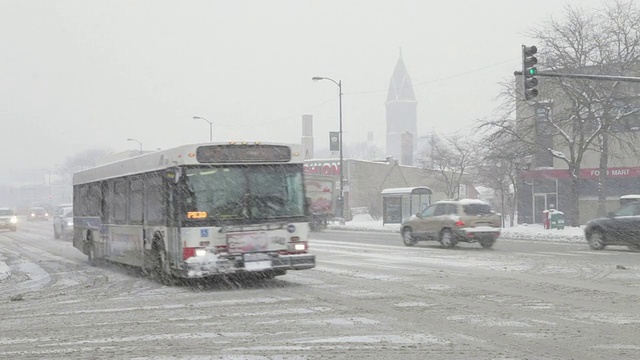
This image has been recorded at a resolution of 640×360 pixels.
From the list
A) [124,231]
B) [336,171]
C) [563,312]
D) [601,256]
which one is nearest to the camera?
[563,312]

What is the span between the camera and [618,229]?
23.1 m

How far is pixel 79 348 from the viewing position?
8234mm

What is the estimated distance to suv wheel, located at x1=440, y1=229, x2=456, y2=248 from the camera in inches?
966

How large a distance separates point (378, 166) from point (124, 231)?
59.7 meters

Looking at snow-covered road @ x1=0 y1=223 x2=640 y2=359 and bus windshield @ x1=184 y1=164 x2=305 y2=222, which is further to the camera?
bus windshield @ x1=184 y1=164 x2=305 y2=222

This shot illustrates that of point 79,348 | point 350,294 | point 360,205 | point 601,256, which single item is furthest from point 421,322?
point 360,205

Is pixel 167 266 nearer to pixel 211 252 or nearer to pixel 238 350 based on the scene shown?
pixel 211 252

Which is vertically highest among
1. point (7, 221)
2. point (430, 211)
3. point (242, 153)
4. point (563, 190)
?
point (242, 153)

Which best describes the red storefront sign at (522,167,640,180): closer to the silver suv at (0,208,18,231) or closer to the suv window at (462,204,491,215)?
the suv window at (462,204,491,215)

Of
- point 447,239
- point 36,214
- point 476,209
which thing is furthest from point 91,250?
point 36,214

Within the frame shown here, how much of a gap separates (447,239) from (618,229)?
511 centimetres

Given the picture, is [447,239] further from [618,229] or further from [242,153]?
[242,153]

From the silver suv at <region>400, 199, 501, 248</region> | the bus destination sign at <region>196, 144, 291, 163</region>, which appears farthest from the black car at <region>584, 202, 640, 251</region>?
the bus destination sign at <region>196, 144, 291, 163</region>

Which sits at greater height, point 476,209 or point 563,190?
point 563,190
